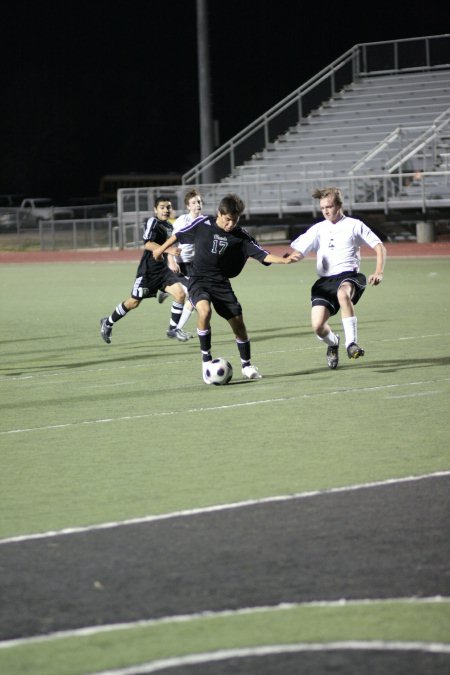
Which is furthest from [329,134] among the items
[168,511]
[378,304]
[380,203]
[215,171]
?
[168,511]

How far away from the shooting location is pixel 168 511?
268 inches

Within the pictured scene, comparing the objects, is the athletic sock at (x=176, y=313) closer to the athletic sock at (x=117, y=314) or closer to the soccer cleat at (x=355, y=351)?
the athletic sock at (x=117, y=314)

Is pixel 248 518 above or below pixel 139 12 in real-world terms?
below

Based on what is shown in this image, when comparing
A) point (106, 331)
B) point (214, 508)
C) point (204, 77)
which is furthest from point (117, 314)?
point (204, 77)

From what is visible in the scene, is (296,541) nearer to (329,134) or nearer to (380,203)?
(380,203)

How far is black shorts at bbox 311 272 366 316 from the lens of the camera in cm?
1252

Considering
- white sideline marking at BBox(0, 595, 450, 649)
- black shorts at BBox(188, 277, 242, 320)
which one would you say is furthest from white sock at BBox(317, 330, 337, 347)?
white sideline marking at BBox(0, 595, 450, 649)

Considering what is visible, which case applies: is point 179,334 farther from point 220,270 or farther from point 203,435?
point 203,435

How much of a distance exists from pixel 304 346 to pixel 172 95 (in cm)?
6802

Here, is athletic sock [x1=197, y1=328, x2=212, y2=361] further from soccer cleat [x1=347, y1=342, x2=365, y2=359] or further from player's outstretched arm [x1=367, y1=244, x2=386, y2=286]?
player's outstretched arm [x1=367, y1=244, x2=386, y2=286]

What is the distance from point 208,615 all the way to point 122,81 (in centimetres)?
7730

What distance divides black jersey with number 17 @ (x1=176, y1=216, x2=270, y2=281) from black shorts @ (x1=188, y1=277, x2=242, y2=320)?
0.07 m

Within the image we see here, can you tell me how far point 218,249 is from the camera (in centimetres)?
1208

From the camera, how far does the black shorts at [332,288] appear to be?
41.1 feet
